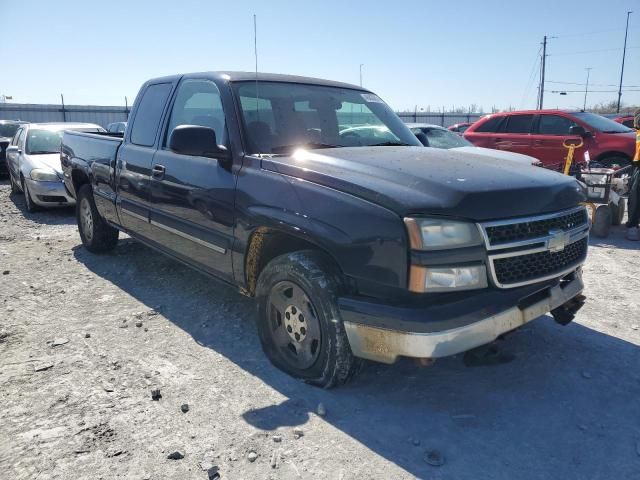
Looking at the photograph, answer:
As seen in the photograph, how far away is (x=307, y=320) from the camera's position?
3.04 meters

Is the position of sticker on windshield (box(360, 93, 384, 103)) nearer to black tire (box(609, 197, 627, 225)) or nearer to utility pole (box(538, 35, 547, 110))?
black tire (box(609, 197, 627, 225))

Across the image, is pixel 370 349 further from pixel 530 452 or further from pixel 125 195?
pixel 125 195

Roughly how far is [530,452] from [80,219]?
18.9ft

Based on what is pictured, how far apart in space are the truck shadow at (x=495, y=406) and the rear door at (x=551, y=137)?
7.16 m

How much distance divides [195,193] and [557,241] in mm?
2446

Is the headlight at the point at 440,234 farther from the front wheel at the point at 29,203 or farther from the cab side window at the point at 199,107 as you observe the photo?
the front wheel at the point at 29,203

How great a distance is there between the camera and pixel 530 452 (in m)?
2.51

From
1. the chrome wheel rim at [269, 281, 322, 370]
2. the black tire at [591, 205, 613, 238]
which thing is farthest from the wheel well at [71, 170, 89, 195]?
the black tire at [591, 205, 613, 238]

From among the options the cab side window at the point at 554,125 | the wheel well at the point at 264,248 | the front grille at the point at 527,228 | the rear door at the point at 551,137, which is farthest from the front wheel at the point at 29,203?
the cab side window at the point at 554,125

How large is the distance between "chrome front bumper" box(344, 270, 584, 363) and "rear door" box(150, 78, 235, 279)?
1291 mm

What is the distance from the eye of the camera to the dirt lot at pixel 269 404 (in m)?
2.43

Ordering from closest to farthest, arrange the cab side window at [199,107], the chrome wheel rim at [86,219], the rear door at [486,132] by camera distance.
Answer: the cab side window at [199,107], the chrome wheel rim at [86,219], the rear door at [486,132]

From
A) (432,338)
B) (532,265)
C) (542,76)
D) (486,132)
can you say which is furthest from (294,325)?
(542,76)

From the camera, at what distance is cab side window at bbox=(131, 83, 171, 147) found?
4512mm
